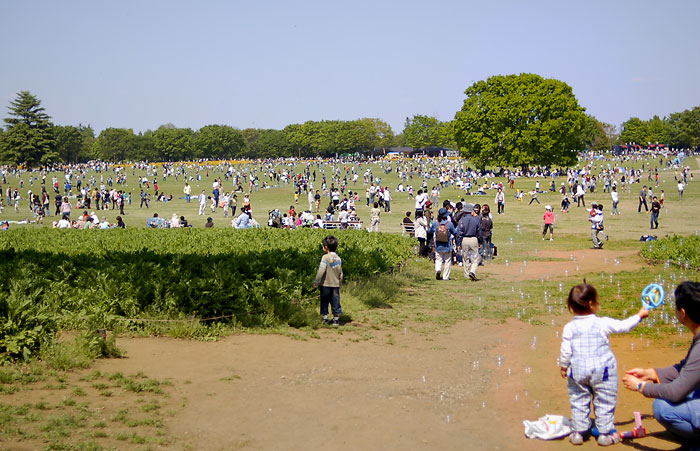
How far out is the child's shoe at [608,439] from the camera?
6.01m

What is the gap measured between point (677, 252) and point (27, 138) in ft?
360

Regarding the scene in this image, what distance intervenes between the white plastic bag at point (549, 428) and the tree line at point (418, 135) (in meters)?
66.7

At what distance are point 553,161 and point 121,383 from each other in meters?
69.7

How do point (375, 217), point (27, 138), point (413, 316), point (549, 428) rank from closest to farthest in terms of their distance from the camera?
point (549, 428) → point (413, 316) → point (375, 217) → point (27, 138)

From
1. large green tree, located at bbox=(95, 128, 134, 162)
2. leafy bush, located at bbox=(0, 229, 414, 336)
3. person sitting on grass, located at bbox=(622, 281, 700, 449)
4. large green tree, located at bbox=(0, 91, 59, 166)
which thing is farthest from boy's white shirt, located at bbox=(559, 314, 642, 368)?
large green tree, located at bbox=(95, 128, 134, 162)

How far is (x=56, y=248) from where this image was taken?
62.5 ft

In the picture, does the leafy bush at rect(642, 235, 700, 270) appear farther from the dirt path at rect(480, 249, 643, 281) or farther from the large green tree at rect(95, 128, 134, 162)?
the large green tree at rect(95, 128, 134, 162)

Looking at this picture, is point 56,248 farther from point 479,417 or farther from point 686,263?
point 686,263

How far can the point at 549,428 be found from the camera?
6.30 metres

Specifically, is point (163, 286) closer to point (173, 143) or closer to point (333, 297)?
point (333, 297)

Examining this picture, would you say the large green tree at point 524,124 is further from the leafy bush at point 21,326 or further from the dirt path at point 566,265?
the leafy bush at point 21,326

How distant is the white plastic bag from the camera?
20.6ft

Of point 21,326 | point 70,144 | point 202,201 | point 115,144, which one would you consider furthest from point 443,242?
point 115,144

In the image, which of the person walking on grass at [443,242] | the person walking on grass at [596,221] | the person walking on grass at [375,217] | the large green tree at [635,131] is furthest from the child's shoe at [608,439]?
the large green tree at [635,131]
